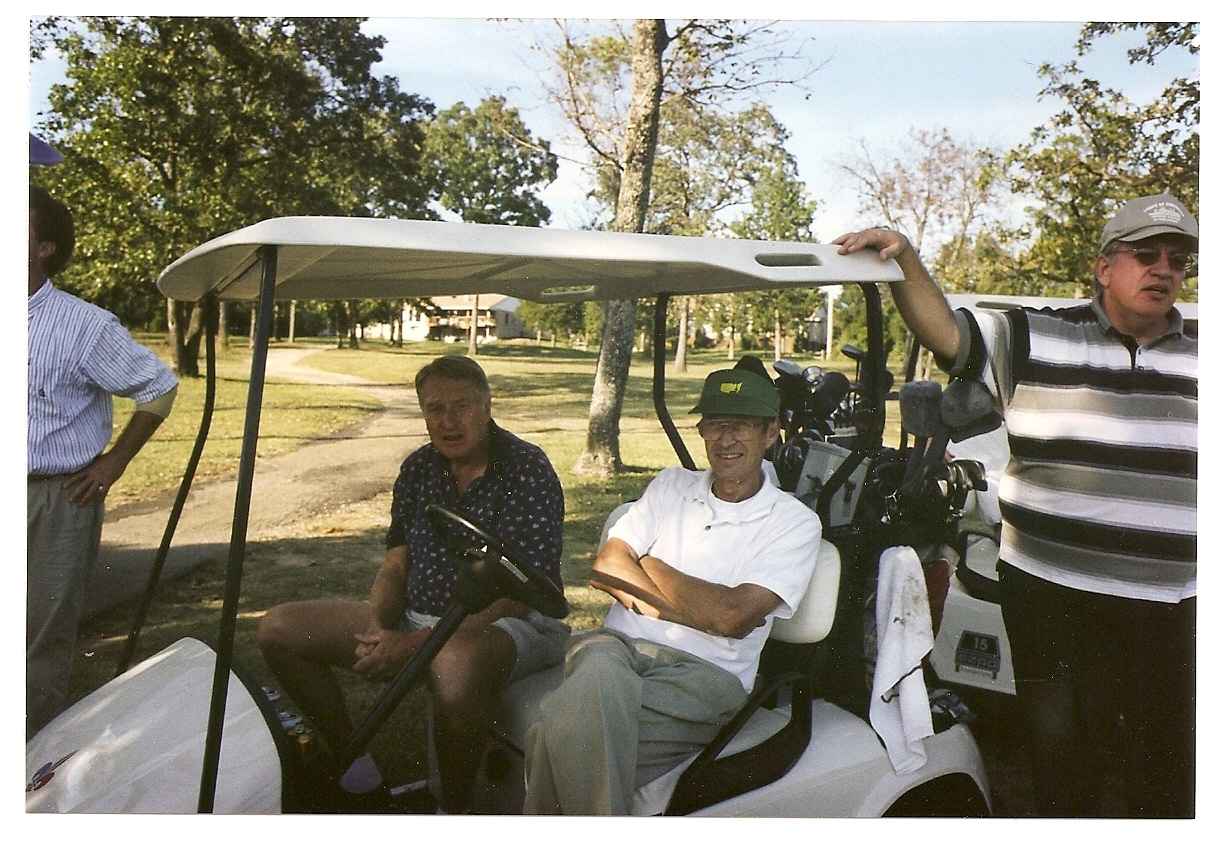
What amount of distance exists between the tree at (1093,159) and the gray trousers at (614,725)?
2.42 m

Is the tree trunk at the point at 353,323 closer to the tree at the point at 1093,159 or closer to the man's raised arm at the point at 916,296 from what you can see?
the tree at the point at 1093,159

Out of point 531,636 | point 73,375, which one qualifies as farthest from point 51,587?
point 531,636

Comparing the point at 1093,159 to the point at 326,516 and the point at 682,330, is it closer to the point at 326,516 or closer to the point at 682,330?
the point at 326,516

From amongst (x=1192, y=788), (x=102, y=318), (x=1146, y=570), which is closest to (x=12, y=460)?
(x=102, y=318)

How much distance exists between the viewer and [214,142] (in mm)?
10500

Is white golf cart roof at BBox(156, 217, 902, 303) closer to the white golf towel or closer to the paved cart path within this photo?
A: the white golf towel

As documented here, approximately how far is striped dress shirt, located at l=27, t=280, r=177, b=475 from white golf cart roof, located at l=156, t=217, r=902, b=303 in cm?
22

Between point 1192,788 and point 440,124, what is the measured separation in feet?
37.6

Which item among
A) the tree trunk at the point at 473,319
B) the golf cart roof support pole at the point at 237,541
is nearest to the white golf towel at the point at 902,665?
the golf cart roof support pole at the point at 237,541

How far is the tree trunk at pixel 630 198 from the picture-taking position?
754 cm

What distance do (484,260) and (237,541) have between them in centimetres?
89

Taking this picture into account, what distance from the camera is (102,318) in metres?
2.71

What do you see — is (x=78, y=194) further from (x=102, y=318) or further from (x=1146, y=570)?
(x=1146, y=570)

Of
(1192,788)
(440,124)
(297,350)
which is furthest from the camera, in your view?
(297,350)
